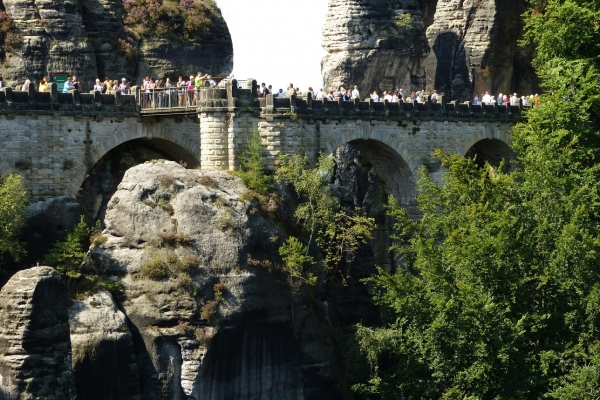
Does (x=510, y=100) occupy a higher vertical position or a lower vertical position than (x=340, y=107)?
higher

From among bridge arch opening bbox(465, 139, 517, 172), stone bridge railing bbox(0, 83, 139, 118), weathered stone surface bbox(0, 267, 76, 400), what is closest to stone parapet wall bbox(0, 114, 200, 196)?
stone bridge railing bbox(0, 83, 139, 118)

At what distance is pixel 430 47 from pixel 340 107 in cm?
1882

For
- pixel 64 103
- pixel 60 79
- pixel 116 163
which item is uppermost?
pixel 60 79

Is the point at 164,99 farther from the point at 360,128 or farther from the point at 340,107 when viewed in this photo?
the point at 360,128

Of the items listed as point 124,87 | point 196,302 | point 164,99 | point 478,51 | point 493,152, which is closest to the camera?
point 196,302

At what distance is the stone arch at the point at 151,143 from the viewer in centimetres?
6291

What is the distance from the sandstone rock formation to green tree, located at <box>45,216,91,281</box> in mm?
587

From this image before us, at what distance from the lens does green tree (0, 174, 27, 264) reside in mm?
57000

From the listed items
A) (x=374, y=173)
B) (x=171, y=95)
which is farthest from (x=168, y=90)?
(x=374, y=173)

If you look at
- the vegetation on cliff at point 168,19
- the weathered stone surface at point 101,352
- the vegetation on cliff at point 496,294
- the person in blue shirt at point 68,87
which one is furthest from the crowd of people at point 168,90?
the weathered stone surface at point 101,352

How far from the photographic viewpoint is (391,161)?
71125mm

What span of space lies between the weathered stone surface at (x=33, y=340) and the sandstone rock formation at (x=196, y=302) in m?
2.01

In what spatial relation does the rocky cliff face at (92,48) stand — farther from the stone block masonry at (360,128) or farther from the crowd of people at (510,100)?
the crowd of people at (510,100)

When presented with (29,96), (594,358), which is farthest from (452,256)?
(29,96)
